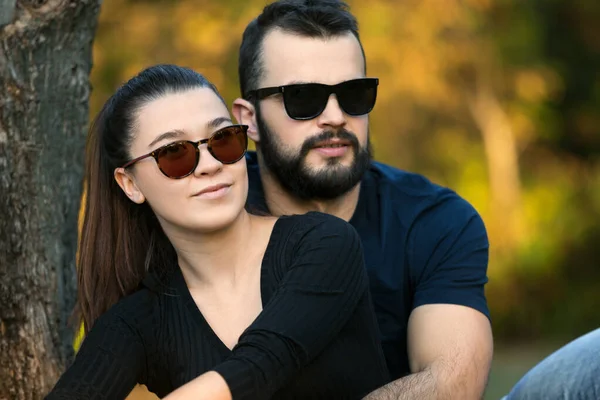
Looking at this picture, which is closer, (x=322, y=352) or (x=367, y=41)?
(x=322, y=352)

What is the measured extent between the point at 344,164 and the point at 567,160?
9.30 meters

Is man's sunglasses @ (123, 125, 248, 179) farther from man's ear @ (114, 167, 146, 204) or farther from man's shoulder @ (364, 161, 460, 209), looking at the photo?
man's shoulder @ (364, 161, 460, 209)

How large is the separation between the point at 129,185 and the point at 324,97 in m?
0.89

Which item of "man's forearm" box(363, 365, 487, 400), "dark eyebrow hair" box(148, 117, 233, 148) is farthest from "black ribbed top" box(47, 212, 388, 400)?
"dark eyebrow hair" box(148, 117, 233, 148)

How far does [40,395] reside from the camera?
3199 millimetres

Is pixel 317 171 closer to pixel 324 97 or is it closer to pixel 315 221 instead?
pixel 324 97

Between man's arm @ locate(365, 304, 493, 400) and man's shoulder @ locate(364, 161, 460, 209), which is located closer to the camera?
man's arm @ locate(365, 304, 493, 400)

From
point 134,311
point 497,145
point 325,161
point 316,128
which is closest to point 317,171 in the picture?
point 325,161

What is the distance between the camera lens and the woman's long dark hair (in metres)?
2.81

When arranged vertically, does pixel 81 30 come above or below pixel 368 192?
above

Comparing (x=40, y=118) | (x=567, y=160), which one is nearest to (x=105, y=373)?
(x=40, y=118)

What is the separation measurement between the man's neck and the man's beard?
0.04 meters

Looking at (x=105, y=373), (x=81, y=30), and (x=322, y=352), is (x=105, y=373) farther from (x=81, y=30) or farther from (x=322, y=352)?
(x=81, y=30)

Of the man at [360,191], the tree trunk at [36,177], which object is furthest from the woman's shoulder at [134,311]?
the man at [360,191]
